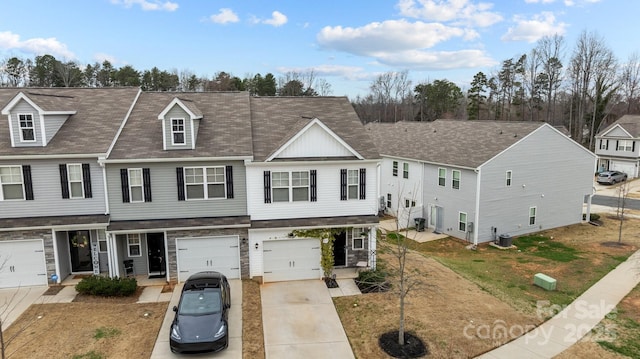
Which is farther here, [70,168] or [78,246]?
[78,246]

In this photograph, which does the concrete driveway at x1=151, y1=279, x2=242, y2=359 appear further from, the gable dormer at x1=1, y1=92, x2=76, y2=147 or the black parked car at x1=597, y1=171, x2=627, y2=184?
the black parked car at x1=597, y1=171, x2=627, y2=184

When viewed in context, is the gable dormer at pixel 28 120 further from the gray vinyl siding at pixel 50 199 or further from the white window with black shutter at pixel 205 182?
the white window with black shutter at pixel 205 182

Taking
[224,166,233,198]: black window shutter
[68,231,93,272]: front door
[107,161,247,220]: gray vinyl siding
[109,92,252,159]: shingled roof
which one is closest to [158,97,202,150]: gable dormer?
[109,92,252,159]: shingled roof

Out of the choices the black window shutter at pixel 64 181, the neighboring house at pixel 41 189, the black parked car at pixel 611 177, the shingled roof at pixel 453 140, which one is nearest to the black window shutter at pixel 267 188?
the neighboring house at pixel 41 189

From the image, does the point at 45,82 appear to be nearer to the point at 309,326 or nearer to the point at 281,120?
the point at 281,120

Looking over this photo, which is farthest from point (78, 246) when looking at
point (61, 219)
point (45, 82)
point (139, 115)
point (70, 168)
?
point (45, 82)

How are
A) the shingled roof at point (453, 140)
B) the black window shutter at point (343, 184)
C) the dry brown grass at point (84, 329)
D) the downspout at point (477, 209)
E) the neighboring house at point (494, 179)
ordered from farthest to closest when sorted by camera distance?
the shingled roof at point (453, 140) → the neighboring house at point (494, 179) → the downspout at point (477, 209) → the black window shutter at point (343, 184) → the dry brown grass at point (84, 329)
